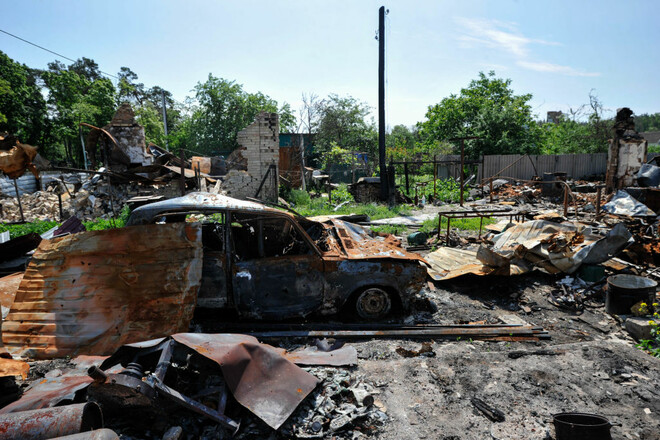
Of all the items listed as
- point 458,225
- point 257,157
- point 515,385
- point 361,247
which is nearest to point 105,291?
point 361,247

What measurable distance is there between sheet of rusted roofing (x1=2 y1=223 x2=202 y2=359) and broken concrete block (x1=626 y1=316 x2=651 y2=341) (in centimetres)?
549

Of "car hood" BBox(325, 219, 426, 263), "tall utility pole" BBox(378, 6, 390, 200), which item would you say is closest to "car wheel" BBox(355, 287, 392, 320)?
"car hood" BBox(325, 219, 426, 263)

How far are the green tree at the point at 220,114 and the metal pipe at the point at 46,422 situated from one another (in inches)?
1026

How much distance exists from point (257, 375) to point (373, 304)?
7.42 feet

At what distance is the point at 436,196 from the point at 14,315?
15.3 m

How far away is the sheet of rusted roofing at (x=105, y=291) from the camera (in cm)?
353

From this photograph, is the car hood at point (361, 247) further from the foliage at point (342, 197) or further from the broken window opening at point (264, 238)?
the foliage at point (342, 197)

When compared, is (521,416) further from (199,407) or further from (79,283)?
(79,283)

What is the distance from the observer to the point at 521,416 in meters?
2.97

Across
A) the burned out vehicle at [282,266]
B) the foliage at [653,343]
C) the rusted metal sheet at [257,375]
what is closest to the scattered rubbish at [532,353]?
the foliage at [653,343]

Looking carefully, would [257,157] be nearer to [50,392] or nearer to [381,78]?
[381,78]

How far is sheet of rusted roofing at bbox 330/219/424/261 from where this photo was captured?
4547 mm

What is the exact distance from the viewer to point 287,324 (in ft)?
14.6

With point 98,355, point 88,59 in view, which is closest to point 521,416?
point 98,355
